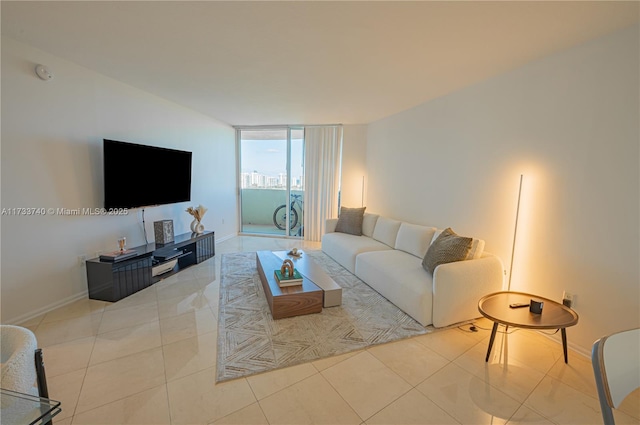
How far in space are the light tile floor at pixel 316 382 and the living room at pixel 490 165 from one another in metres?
0.54

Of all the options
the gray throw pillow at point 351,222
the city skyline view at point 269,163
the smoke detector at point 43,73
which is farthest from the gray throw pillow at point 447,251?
the smoke detector at point 43,73

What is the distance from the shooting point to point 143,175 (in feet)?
11.4

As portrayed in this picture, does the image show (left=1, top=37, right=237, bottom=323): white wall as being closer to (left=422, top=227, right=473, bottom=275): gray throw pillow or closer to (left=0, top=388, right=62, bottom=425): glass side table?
(left=0, top=388, right=62, bottom=425): glass side table

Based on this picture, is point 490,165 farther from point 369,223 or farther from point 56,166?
point 56,166

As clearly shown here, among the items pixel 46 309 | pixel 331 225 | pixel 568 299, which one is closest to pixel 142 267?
pixel 46 309

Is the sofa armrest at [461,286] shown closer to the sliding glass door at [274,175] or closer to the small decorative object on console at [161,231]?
the small decorative object on console at [161,231]

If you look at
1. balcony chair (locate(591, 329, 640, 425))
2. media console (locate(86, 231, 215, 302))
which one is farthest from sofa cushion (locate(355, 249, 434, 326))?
media console (locate(86, 231, 215, 302))

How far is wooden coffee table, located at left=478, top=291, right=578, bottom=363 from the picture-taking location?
1887mm

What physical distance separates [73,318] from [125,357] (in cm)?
104

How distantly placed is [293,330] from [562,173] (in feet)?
9.17

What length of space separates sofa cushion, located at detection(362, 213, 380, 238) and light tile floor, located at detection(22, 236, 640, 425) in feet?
7.60

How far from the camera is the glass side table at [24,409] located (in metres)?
0.92

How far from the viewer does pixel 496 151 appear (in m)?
2.92

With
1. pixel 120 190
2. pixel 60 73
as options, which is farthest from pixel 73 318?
pixel 60 73
